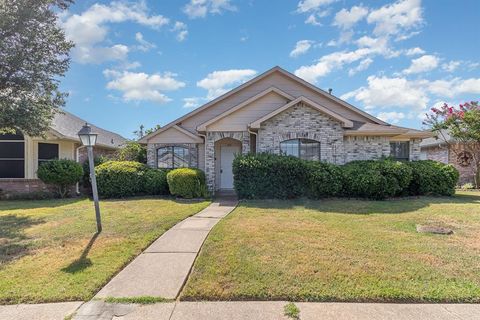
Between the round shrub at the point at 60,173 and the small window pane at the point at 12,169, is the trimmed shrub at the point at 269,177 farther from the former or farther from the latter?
the small window pane at the point at 12,169

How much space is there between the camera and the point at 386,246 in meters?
5.81

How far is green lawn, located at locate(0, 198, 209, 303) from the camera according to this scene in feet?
13.8

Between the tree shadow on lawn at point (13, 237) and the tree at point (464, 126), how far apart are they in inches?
826

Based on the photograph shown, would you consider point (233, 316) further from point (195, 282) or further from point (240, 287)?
point (195, 282)

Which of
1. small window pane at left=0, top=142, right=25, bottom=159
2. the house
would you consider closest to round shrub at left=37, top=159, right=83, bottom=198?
small window pane at left=0, top=142, right=25, bottom=159

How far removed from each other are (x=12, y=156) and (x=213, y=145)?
32.1 feet

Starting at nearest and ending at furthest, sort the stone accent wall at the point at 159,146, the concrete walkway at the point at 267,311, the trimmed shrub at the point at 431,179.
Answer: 1. the concrete walkway at the point at 267,311
2. the trimmed shrub at the point at 431,179
3. the stone accent wall at the point at 159,146

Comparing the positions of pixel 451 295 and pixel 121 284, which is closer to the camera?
pixel 451 295

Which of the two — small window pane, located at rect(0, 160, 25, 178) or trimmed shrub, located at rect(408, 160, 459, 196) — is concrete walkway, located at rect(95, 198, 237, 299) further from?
small window pane, located at rect(0, 160, 25, 178)

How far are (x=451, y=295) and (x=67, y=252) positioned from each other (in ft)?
20.7

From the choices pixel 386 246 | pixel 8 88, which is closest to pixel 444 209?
pixel 386 246

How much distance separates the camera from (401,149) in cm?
1507

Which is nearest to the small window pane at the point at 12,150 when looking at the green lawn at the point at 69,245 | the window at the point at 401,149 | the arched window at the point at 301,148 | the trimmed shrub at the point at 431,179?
the green lawn at the point at 69,245

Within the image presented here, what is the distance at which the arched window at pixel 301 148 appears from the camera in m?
13.1
